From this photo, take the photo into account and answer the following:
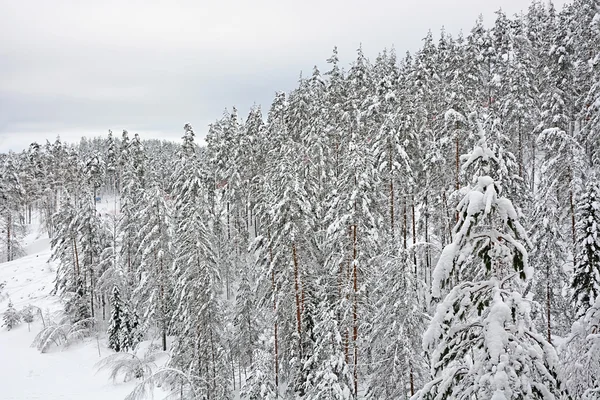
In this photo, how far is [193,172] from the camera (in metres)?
40.7

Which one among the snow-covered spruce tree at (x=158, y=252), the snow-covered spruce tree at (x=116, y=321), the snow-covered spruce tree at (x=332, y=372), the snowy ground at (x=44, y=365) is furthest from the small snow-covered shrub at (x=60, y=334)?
the snow-covered spruce tree at (x=332, y=372)

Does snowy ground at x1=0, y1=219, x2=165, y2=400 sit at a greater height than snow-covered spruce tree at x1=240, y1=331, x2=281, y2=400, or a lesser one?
lesser

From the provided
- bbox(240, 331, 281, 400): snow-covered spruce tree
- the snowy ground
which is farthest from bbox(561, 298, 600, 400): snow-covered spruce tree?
the snowy ground

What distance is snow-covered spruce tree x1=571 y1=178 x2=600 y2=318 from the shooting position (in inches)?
570

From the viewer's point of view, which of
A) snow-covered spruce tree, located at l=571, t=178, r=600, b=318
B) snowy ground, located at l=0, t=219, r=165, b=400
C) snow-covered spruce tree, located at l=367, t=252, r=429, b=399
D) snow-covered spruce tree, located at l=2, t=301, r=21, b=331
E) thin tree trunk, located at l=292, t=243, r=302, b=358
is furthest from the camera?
snow-covered spruce tree, located at l=2, t=301, r=21, b=331

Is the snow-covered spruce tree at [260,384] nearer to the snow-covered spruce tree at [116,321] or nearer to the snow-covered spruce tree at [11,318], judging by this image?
the snow-covered spruce tree at [116,321]

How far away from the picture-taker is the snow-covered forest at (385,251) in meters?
5.53

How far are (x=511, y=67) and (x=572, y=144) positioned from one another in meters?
26.2

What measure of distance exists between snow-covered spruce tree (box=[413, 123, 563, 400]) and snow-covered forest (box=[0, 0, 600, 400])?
0.11 feet

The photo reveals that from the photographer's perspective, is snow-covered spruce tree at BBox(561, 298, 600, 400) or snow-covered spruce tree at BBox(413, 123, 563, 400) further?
snow-covered spruce tree at BBox(561, 298, 600, 400)

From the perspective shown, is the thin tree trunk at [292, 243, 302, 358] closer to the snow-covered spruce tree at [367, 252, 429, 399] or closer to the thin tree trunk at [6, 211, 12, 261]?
the snow-covered spruce tree at [367, 252, 429, 399]

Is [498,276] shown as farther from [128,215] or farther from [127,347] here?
[128,215]

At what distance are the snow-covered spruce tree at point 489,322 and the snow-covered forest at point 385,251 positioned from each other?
0.03 meters

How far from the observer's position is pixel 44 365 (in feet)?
107
